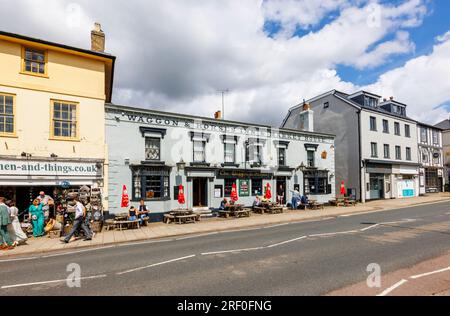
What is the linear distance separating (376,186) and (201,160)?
834 inches

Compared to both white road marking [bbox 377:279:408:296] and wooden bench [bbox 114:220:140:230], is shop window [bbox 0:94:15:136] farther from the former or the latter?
white road marking [bbox 377:279:408:296]

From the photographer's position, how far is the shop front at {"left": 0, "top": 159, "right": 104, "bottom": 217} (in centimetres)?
1329

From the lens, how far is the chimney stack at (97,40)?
54.1 feet

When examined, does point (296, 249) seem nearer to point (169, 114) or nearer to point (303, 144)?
point (169, 114)

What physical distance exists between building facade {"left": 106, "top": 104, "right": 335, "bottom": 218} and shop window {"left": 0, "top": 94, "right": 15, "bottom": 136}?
174 inches

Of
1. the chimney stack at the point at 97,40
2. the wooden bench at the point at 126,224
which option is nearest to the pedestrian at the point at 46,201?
the wooden bench at the point at 126,224

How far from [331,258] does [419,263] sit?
215cm

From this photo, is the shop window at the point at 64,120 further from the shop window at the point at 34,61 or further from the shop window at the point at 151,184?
the shop window at the point at 151,184

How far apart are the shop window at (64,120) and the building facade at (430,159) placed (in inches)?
1526

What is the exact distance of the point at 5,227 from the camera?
1046cm

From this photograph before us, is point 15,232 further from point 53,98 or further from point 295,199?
point 295,199

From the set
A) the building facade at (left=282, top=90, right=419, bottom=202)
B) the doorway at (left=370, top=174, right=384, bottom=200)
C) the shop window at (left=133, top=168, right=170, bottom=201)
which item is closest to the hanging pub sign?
the shop window at (left=133, top=168, right=170, bottom=201)

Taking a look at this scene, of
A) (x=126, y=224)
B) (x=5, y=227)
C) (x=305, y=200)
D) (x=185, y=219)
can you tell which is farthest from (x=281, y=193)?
(x=5, y=227)

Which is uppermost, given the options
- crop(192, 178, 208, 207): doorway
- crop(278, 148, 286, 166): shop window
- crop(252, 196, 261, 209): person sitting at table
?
crop(278, 148, 286, 166): shop window
